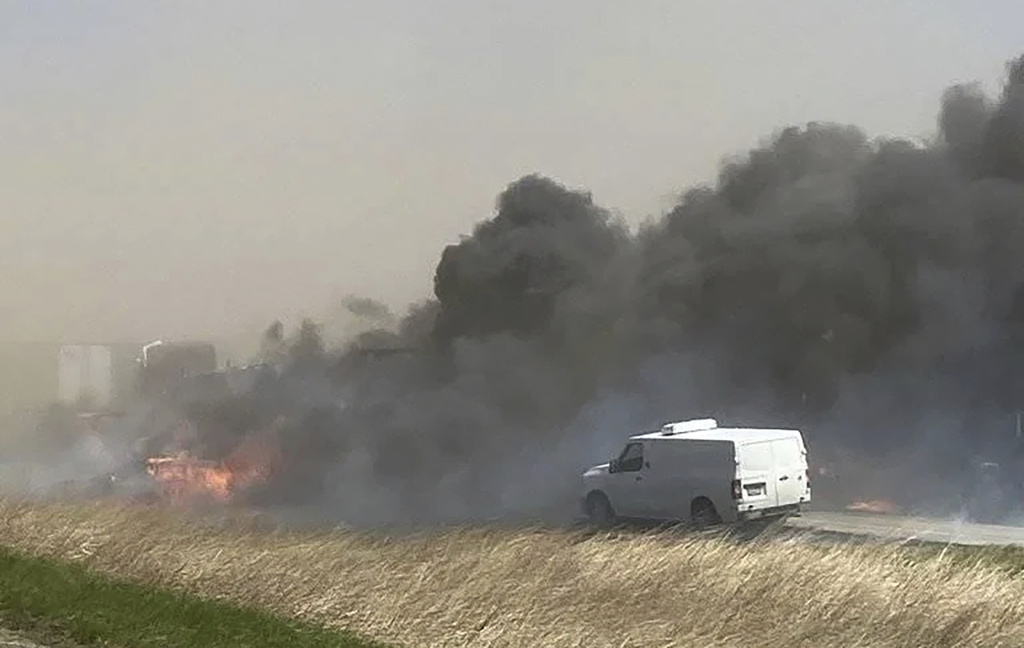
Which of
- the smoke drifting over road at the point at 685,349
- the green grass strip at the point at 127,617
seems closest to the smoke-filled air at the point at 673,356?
the smoke drifting over road at the point at 685,349

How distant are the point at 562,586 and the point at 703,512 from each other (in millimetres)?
10078

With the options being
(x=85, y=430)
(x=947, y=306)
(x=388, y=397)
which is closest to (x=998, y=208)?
(x=947, y=306)

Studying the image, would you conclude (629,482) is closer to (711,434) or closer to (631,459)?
(631,459)

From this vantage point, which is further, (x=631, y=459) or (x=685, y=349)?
(x=685, y=349)

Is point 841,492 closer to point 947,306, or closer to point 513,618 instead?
point 947,306

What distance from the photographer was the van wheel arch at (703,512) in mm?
25625

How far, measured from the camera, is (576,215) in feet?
150

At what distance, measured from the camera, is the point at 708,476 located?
25.9m

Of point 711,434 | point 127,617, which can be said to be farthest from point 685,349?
point 127,617

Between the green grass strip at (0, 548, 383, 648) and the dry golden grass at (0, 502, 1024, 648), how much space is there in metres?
1.01

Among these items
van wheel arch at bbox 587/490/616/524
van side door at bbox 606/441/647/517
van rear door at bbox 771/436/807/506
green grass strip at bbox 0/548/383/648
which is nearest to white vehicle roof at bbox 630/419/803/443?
van rear door at bbox 771/436/807/506

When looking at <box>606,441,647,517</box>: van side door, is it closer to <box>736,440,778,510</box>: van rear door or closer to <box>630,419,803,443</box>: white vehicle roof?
<box>630,419,803,443</box>: white vehicle roof

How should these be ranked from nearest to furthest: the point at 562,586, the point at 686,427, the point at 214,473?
the point at 562,586 < the point at 686,427 < the point at 214,473

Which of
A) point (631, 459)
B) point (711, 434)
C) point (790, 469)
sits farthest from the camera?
point (631, 459)
